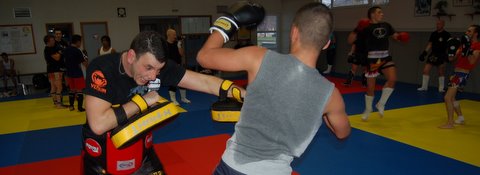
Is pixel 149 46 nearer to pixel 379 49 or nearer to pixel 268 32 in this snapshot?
pixel 379 49

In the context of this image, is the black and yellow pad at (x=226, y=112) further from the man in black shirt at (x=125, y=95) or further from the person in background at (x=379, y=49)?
the person in background at (x=379, y=49)

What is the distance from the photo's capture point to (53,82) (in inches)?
289

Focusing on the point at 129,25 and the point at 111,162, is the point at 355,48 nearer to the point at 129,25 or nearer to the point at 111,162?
the point at 129,25

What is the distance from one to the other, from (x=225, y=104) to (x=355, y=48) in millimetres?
8142

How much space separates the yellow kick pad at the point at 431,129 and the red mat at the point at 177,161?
242cm

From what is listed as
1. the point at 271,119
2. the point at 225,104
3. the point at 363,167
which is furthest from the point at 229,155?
the point at 363,167

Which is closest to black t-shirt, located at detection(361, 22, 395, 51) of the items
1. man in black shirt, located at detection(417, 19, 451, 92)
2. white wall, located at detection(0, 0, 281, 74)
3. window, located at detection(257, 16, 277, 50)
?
man in black shirt, located at detection(417, 19, 451, 92)

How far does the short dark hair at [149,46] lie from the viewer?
1932 millimetres

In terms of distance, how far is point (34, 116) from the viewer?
666cm

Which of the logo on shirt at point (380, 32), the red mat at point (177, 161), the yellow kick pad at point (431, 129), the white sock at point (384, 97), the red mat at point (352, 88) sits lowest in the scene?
the red mat at point (352, 88)

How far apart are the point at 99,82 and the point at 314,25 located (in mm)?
1238

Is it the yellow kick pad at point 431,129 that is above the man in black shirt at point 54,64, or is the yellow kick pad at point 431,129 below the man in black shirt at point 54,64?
below

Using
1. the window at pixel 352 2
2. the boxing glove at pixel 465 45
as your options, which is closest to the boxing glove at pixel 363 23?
the boxing glove at pixel 465 45

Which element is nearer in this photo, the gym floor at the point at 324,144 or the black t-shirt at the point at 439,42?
the gym floor at the point at 324,144
